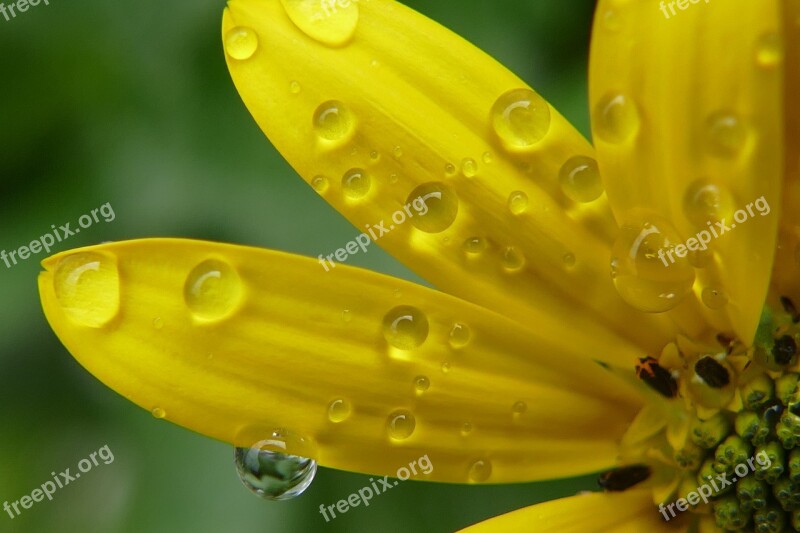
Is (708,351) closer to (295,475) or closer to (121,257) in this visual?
(295,475)

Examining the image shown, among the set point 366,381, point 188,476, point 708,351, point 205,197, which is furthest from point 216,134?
point 708,351

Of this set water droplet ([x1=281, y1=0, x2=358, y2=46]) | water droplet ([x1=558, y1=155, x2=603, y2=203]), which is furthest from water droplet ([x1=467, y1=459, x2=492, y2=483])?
water droplet ([x1=281, y1=0, x2=358, y2=46])

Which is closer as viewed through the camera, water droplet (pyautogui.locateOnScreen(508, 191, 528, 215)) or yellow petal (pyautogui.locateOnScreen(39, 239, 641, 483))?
yellow petal (pyautogui.locateOnScreen(39, 239, 641, 483))

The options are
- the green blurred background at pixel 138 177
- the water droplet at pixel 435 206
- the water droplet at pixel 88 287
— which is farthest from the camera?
the green blurred background at pixel 138 177

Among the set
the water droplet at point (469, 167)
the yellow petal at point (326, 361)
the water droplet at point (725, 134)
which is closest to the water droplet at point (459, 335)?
the yellow petal at point (326, 361)

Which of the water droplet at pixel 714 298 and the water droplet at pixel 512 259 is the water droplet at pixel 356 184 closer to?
the water droplet at pixel 512 259

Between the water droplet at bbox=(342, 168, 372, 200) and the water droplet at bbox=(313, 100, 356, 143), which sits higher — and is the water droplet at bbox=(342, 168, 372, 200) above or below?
below

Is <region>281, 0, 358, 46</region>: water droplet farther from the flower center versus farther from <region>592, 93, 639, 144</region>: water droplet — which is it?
the flower center
